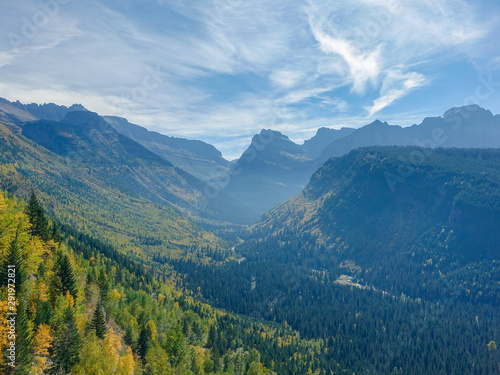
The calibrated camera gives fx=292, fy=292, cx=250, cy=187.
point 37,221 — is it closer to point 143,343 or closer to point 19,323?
point 19,323

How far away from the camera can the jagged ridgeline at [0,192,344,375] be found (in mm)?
55469

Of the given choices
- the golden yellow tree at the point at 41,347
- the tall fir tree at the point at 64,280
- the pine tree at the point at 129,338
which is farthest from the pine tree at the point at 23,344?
the pine tree at the point at 129,338

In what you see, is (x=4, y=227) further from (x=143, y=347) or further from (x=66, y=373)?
(x=143, y=347)

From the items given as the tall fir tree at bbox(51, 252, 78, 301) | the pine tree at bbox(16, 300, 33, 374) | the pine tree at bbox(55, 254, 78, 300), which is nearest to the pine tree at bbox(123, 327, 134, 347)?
the tall fir tree at bbox(51, 252, 78, 301)

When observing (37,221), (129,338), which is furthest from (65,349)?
(37,221)

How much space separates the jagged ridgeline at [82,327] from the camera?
182 feet

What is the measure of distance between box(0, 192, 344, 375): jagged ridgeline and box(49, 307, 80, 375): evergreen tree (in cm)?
17

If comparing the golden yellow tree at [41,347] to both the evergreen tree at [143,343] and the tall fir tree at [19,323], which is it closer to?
the tall fir tree at [19,323]

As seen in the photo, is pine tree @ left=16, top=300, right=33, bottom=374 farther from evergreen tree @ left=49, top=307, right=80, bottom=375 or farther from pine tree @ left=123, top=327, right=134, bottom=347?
pine tree @ left=123, top=327, right=134, bottom=347

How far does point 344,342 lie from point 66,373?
186 meters

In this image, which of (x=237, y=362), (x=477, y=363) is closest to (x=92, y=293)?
(x=237, y=362)

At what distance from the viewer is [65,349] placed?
56281 mm

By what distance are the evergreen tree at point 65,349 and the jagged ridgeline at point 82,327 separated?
0.17 meters

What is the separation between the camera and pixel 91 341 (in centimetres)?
6394
